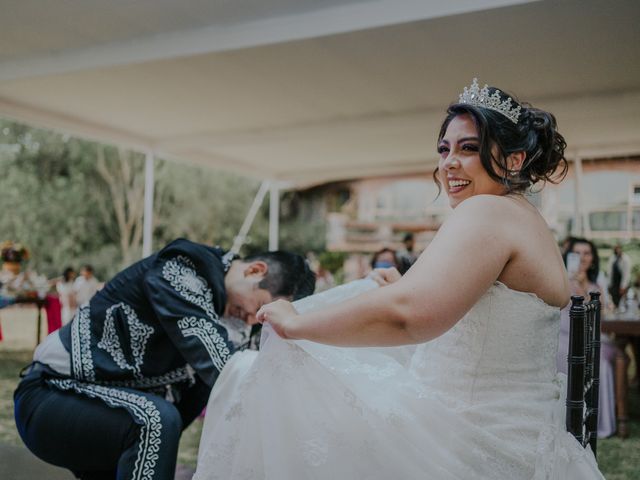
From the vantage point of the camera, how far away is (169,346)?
91.7 inches

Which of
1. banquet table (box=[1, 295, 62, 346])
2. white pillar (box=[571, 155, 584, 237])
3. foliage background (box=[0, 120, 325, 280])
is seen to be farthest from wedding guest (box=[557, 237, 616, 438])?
foliage background (box=[0, 120, 325, 280])

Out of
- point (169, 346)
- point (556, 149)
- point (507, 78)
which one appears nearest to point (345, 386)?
point (556, 149)

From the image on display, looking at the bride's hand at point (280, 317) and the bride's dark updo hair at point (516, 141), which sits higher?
the bride's dark updo hair at point (516, 141)

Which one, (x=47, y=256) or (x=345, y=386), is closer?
(x=345, y=386)

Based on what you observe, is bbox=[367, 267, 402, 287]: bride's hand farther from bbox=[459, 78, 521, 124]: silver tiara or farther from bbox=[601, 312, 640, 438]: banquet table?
bbox=[601, 312, 640, 438]: banquet table

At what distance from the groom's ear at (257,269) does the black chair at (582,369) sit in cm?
108

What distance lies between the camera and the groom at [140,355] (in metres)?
2.08

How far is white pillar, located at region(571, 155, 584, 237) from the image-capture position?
1230 cm

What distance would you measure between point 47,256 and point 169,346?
965 inches

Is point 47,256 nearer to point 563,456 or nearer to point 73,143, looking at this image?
point 73,143

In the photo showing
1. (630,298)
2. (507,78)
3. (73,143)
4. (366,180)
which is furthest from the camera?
(73,143)

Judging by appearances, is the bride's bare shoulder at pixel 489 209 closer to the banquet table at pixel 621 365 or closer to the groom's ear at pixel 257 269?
the groom's ear at pixel 257 269

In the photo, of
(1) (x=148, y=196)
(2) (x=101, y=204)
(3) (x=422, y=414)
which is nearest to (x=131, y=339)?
(3) (x=422, y=414)

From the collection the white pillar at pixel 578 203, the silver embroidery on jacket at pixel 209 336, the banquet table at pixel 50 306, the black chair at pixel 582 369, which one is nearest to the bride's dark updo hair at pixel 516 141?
the black chair at pixel 582 369
